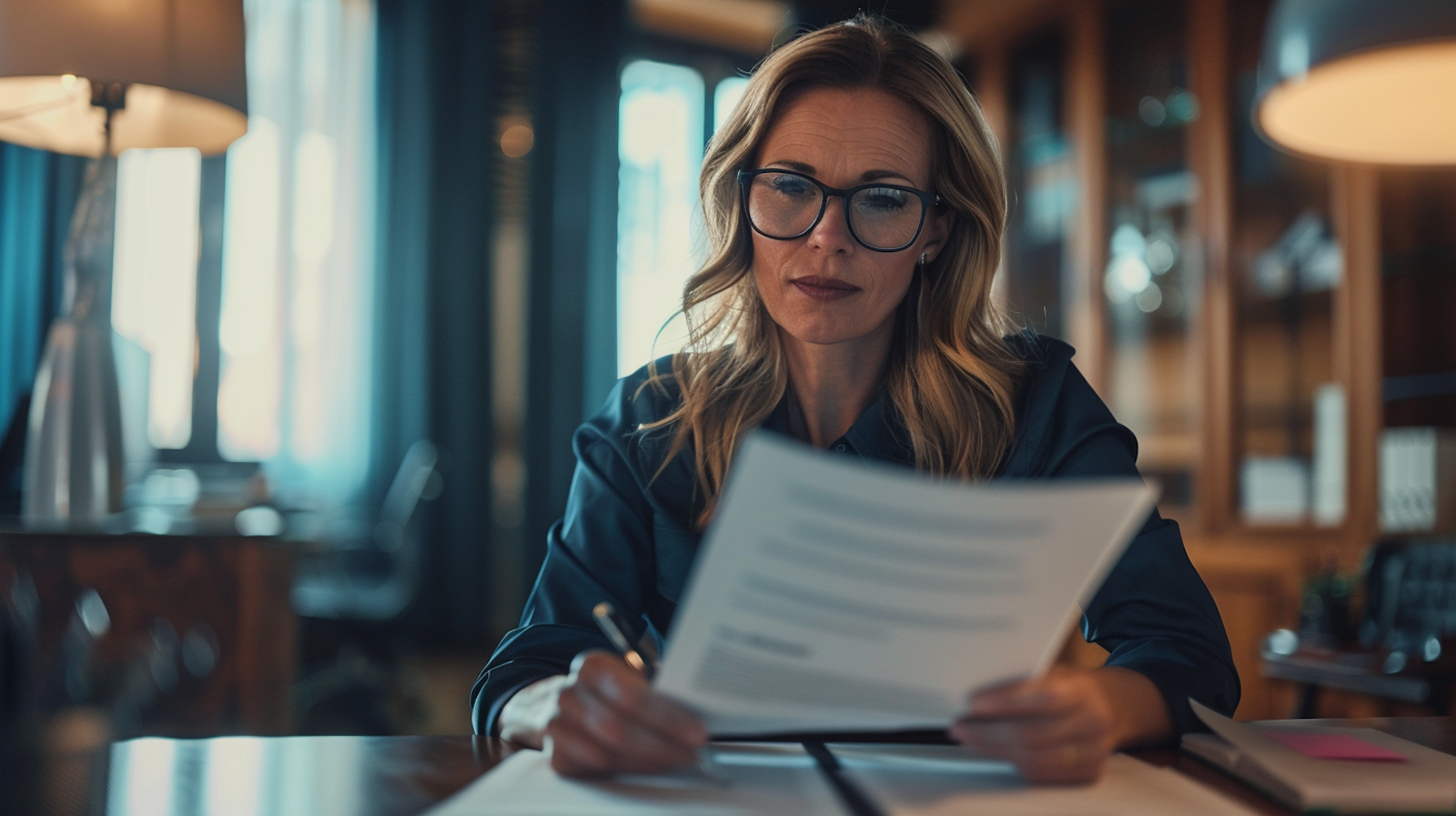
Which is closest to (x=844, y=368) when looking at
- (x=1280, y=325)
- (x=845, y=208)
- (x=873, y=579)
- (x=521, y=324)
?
(x=845, y=208)

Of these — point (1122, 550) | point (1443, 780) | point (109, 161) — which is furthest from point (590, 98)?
point (1443, 780)

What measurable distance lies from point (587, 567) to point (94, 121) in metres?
1.56

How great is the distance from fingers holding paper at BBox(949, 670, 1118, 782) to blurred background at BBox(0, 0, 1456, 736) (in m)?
0.90

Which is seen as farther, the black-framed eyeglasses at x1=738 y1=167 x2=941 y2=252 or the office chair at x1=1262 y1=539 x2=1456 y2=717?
the office chair at x1=1262 y1=539 x2=1456 y2=717

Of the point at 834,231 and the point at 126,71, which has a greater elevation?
the point at 126,71

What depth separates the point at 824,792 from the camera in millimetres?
644

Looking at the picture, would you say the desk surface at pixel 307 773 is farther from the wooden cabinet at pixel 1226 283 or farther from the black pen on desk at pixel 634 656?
the wooden cabinet at pixel 1226 283

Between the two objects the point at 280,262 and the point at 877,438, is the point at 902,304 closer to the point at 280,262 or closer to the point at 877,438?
the point at 877,438

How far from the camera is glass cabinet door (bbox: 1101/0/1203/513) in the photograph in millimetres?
3430

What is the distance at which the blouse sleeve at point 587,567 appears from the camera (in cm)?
91

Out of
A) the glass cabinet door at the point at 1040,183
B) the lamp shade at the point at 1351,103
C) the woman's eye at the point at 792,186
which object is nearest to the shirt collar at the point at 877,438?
the woman's eye at the point at 792,186

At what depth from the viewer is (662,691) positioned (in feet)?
2.02

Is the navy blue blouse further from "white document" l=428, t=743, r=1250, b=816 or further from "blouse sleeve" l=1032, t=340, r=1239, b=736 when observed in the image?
"white document" l=428, t=743, r=1250, b=816

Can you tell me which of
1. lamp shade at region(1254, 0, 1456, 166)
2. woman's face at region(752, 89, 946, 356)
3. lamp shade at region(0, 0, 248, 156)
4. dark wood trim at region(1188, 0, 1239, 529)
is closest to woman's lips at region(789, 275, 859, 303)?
woman's face at region(752, 89, 946, 356)
